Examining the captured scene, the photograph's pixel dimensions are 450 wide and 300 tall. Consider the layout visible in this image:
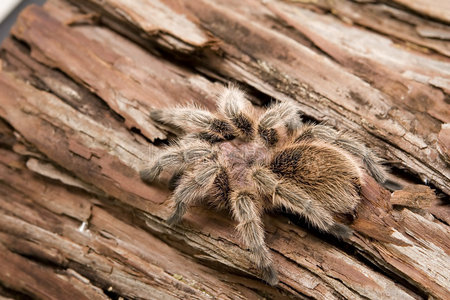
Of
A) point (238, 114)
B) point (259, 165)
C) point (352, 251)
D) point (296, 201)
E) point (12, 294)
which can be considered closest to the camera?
point (296, 201)

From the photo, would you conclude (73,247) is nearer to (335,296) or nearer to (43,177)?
(43,177)

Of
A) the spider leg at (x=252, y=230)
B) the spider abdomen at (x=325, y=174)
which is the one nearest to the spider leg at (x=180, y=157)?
the spider leg at (x=252, y=230)

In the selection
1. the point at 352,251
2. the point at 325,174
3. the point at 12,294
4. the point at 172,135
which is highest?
the point at 325,174

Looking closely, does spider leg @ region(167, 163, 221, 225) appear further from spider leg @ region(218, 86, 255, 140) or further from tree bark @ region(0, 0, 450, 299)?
spider leg @ region(218, 86, 255, 140)

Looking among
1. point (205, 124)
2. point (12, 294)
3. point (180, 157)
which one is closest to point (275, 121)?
point (205, 124)

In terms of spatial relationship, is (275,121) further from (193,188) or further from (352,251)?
(352,251)

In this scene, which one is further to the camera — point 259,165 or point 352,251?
point 259,165
